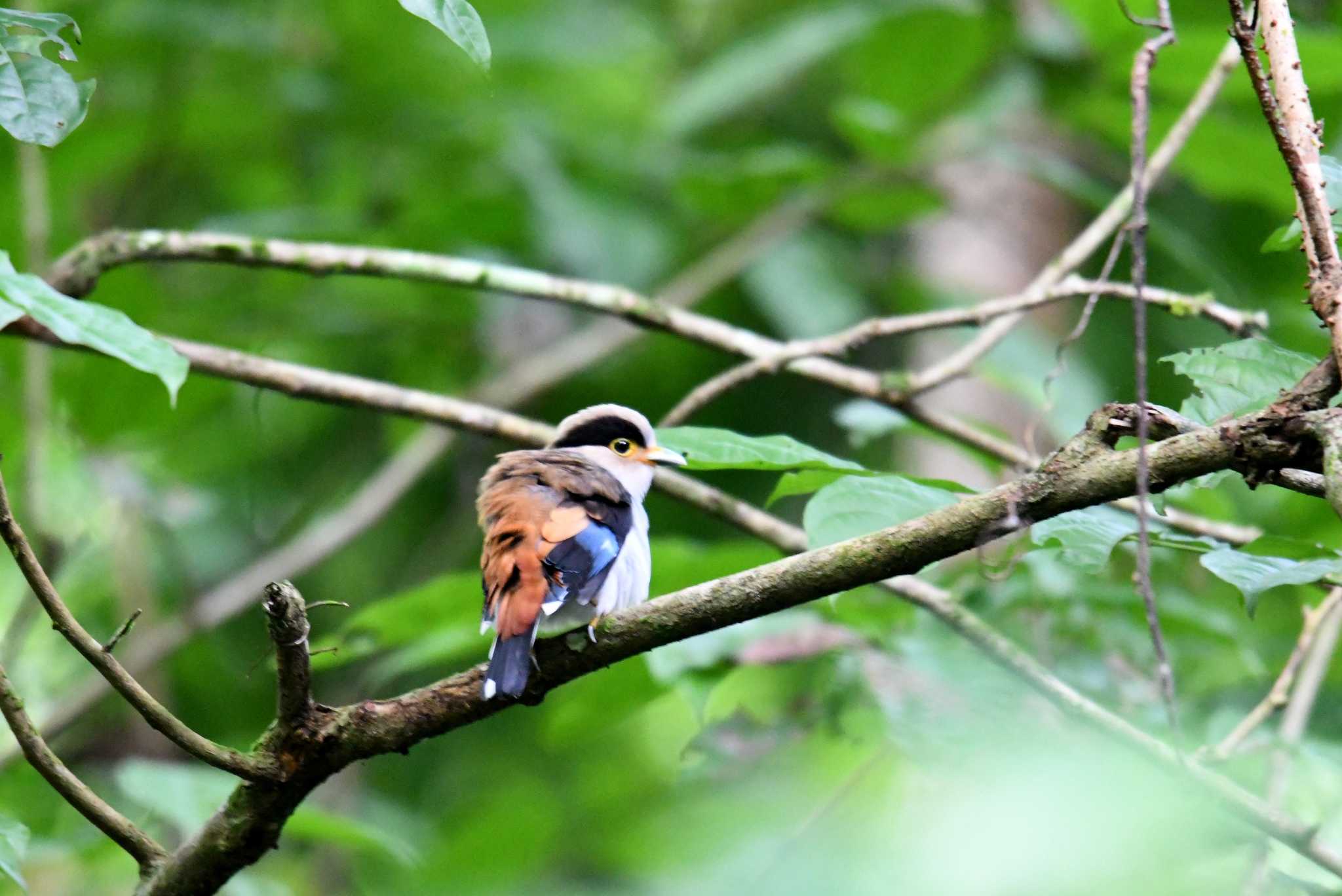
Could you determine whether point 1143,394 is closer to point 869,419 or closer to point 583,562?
point 583,562

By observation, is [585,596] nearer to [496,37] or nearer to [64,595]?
[496,37]

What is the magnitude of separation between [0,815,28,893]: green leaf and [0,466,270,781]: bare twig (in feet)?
0.78

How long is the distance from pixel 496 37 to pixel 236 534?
2.65 meters

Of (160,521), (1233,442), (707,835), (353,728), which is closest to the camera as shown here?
(1233,442)

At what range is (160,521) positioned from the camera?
195 inches

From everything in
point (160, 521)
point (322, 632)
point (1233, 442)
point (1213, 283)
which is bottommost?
point (322, 632)

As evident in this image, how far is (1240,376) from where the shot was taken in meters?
2.16

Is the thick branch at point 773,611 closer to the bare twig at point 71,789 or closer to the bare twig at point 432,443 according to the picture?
the bare twig at point 71,789

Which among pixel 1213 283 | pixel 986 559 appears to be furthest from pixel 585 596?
pixel 1213 283

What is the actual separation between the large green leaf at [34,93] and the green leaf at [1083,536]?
1.53 metres

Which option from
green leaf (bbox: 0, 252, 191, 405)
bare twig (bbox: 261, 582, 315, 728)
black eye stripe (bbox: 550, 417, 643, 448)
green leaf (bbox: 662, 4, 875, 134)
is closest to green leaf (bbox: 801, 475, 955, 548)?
bare twig (bbox: 261, 582, 315, 728)

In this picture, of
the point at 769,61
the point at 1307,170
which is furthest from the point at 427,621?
the point at 769,61

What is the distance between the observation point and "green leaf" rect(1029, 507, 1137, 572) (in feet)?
6.48

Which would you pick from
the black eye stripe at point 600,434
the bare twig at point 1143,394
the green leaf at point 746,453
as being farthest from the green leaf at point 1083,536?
the black eye stripe at point 600,434
